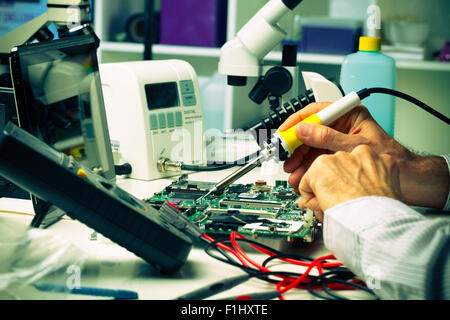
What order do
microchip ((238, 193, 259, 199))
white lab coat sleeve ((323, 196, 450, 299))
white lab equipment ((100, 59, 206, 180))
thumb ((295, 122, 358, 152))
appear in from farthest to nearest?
white lab equipment ((100, 59, 206, 180))
microchip ((238, 193, 259, 199))
thumb ((295, 122, 358, 152))
white lab coat sleeve ((323, 196, 450, 299))

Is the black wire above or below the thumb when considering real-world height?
below

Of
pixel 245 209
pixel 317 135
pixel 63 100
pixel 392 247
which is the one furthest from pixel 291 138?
pixel 63 100

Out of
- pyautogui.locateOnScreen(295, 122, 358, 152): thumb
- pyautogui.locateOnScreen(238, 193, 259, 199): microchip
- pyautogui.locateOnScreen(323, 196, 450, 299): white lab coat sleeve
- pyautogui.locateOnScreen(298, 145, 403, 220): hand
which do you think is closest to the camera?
pyautogui.locateOnScreen(323, 196, 450, 299): white lab coat sleeve

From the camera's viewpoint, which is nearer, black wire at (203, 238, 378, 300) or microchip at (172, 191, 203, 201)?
black wire at (203, 238, 378, 300)

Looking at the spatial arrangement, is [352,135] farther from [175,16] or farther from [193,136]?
[175,16]

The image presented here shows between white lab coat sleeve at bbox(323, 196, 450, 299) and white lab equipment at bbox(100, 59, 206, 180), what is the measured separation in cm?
60

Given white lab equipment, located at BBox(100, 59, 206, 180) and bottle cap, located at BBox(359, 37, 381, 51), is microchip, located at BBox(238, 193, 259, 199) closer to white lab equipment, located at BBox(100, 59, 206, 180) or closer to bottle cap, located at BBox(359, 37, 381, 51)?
white lab equipment, located at BBox(100, 59, 206, 180)

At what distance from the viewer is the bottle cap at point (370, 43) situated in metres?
1.21

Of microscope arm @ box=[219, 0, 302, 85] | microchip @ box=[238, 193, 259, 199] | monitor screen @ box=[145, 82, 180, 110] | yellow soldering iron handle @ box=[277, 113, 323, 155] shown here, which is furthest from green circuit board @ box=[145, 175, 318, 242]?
microscope arm @ box=[219, 0, 302, 85]

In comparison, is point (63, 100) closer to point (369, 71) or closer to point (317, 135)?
point (317, 135)

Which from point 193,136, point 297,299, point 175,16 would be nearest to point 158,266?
point 297,299

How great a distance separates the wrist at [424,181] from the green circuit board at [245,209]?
0.67 ft

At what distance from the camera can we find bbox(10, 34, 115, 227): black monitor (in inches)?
33.0

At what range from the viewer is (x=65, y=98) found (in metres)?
0.95
